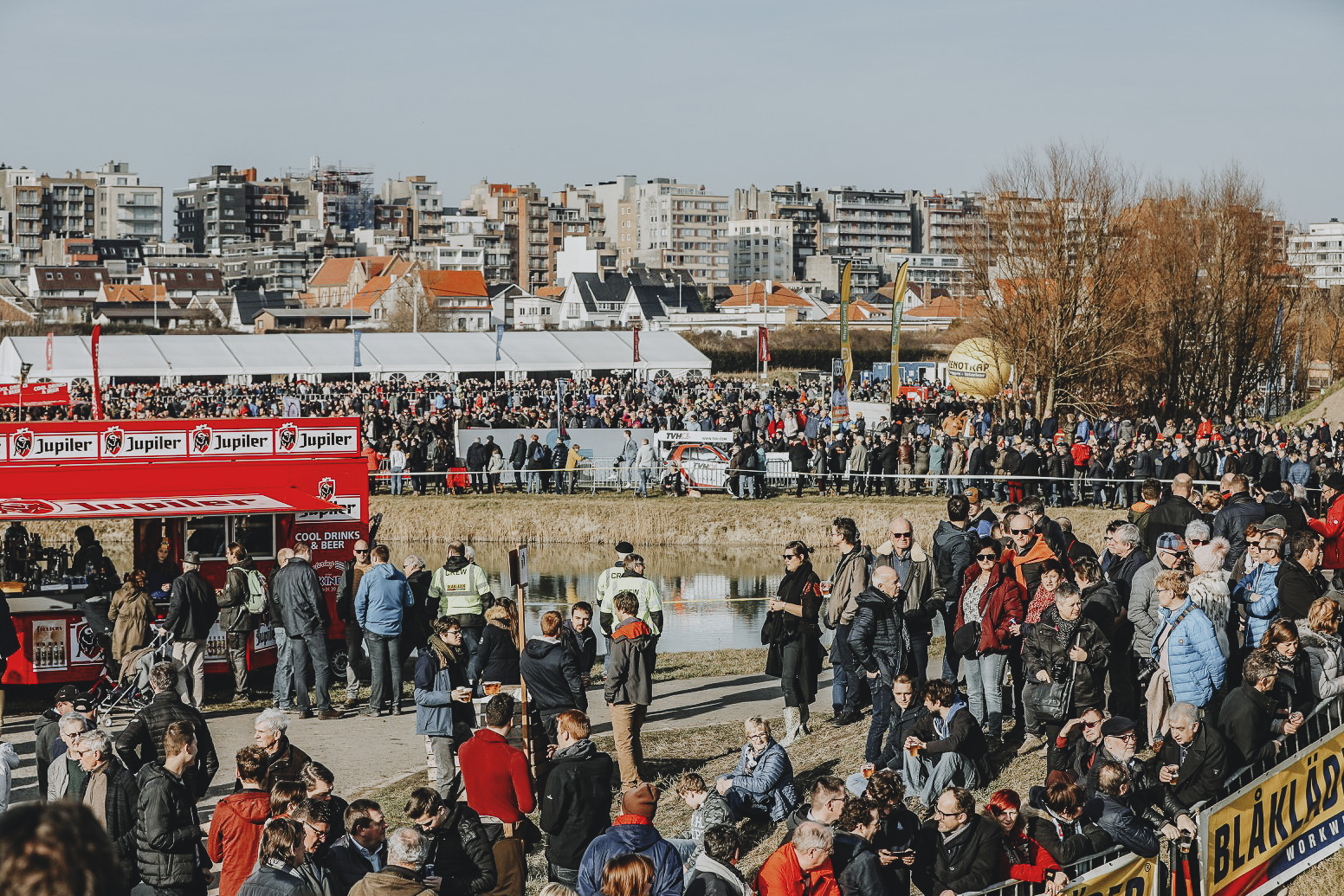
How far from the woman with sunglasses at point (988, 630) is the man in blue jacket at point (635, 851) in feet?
A: 14.2

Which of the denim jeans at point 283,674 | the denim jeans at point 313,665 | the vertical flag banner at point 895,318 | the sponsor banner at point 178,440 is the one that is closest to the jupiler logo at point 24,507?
the sponsor banner at point 178,440

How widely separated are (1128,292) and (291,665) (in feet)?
Result: 118

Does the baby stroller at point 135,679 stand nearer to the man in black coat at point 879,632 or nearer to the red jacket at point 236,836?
the red jacket at point 236,836

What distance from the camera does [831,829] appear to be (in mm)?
6855

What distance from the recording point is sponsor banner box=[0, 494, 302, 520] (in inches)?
566

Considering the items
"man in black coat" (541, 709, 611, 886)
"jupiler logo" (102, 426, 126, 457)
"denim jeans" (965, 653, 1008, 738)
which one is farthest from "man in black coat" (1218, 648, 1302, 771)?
"jupiler logo" (102, 426, 126, 457)

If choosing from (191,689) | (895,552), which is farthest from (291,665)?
(895,552)

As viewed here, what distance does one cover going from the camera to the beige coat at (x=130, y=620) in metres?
13.0

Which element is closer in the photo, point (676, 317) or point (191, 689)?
point (191, 689)

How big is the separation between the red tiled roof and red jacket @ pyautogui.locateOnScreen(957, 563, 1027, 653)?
5494 inches

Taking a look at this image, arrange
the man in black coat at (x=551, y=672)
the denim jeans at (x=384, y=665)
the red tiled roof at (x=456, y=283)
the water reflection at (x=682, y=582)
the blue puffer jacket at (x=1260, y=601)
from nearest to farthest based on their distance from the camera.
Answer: the blue puffer jacket at (x=1260, y=601)
the man in black coat at (x=551, y=672)
the denim jeans at (x=384, y=665)
the water reflection at (x=682, y=582)
the red tiled roof at (x=456, y=283)

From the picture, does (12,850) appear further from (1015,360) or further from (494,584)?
(1015,360)

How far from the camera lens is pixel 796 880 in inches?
260

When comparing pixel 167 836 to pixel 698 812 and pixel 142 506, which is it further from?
pixel 142 506
